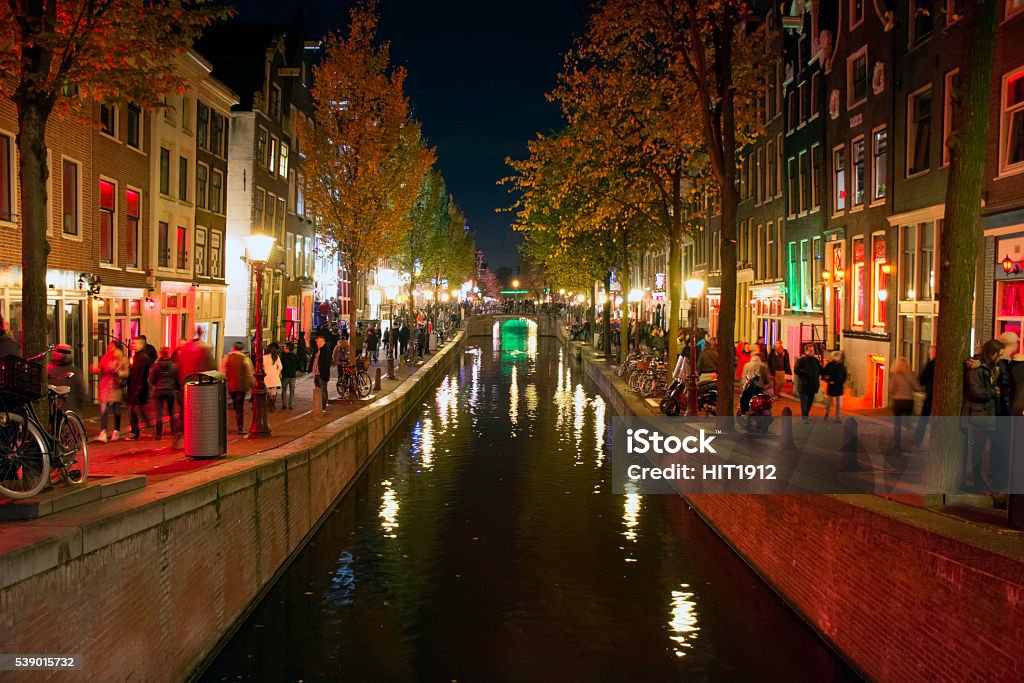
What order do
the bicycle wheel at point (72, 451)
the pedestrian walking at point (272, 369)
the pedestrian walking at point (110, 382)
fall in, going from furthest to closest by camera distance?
the pedestrian walking at point (272, 369) → the pedestrian walking at point (110, 382) → the bicycle wheel at point (72, 451)

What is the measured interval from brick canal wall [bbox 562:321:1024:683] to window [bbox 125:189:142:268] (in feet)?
72.4

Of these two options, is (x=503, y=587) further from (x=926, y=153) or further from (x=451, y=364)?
(x=451, y=364)

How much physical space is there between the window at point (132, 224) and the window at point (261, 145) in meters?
14.1

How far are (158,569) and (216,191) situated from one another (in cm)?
3268

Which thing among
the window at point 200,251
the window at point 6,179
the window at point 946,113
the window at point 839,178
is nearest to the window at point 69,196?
the window at point 6,179

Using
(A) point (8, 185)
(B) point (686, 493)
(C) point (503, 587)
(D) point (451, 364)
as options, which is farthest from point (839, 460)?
(D) point (451, 364)

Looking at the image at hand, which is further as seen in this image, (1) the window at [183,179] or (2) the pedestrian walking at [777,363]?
(1) the window at [183,179]

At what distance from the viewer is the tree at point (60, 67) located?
33.0 ft

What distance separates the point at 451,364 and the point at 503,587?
41.4 metres

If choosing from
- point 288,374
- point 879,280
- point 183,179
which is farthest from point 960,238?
point 183,179

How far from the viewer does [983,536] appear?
306 inches

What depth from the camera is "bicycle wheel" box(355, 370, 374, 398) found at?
26938mm

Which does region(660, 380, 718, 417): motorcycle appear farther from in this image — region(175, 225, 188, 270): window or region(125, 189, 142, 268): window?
region(175, 225, 188, 270): window

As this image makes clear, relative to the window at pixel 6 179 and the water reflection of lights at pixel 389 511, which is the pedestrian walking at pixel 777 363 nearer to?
the water reflection of lights at pixel 389 511
